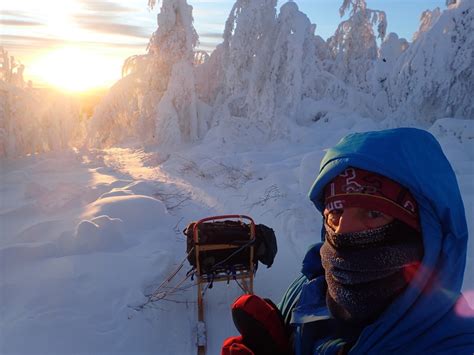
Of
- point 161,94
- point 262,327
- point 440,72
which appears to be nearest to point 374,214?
point 262,327

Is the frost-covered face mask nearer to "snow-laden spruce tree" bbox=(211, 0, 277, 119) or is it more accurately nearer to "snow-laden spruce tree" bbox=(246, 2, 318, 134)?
"snow-laden spruce tree" bbox=(246, 2, 318, 134)

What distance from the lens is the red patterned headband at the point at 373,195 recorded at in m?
1.19

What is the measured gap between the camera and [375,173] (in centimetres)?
123

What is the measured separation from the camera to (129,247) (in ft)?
18.5

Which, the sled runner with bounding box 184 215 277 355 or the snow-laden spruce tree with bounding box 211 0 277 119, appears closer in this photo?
the sled runner with bounding box 184 215 277 355

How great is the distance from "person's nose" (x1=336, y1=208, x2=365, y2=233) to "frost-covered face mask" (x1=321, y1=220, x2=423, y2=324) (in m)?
0.02

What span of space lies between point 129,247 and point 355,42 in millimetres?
23320

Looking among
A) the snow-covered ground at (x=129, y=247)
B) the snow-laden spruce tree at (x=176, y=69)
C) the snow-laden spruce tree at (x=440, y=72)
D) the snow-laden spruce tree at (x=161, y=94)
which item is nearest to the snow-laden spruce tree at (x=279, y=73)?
the snow-laden spruce tree at (x=176, y=69)

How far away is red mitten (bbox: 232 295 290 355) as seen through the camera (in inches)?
58.5

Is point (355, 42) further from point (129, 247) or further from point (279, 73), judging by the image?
point (129, 247)

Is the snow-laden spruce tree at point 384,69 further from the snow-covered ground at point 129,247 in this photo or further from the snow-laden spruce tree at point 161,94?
the snow-laden spruce tree at point 161,94

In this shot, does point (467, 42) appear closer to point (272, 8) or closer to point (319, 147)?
point (319, 147)

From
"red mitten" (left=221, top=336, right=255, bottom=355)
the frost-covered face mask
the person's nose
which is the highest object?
the person's nose

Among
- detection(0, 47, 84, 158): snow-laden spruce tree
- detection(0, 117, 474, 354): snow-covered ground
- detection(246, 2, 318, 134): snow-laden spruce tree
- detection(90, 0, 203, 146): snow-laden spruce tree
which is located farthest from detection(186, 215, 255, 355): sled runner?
detection(0, 47, 84, 158): snow-laden spruce tree
